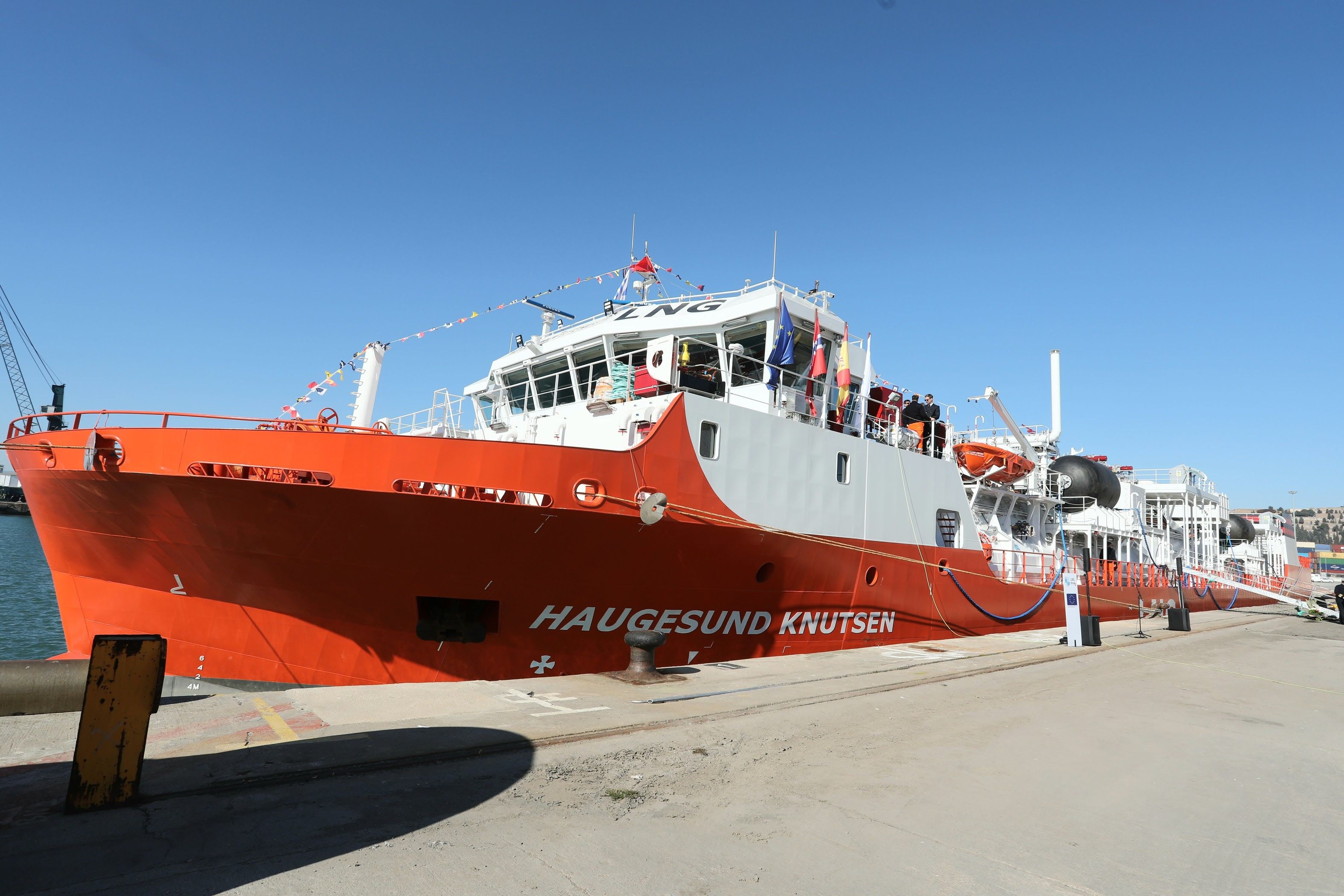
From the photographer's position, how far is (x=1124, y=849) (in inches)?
165

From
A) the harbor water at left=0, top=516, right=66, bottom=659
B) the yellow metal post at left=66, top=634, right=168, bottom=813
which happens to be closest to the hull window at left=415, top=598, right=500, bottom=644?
the yellow metal post at left=66, top=634, right=168, bottom=813

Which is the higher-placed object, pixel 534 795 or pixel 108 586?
pixel 108 586

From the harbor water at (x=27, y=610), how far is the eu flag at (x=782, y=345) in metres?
10.1

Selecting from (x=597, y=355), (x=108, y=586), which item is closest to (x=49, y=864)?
(x=108, y=586)

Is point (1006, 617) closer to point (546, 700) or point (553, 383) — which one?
point (553, 383)

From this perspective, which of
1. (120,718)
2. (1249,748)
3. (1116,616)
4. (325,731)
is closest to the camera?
(120,718)

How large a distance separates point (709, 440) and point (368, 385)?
18.2 feet

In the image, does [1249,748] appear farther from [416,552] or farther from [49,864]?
[49,864]

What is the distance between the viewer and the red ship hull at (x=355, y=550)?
7.77m

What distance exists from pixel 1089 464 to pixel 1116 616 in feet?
14.9

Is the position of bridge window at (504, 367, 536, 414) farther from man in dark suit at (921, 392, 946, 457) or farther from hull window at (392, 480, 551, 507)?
man in dark suit at (921, 392, 946, 457)

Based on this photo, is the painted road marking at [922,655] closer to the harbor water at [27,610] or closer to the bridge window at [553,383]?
the bridge window at [553,383]

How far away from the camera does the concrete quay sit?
356 centimetres

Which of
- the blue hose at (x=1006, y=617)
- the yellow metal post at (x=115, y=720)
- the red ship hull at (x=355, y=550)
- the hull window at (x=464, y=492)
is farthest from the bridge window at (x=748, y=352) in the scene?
the yellow metal post at (x=115, y=720)
